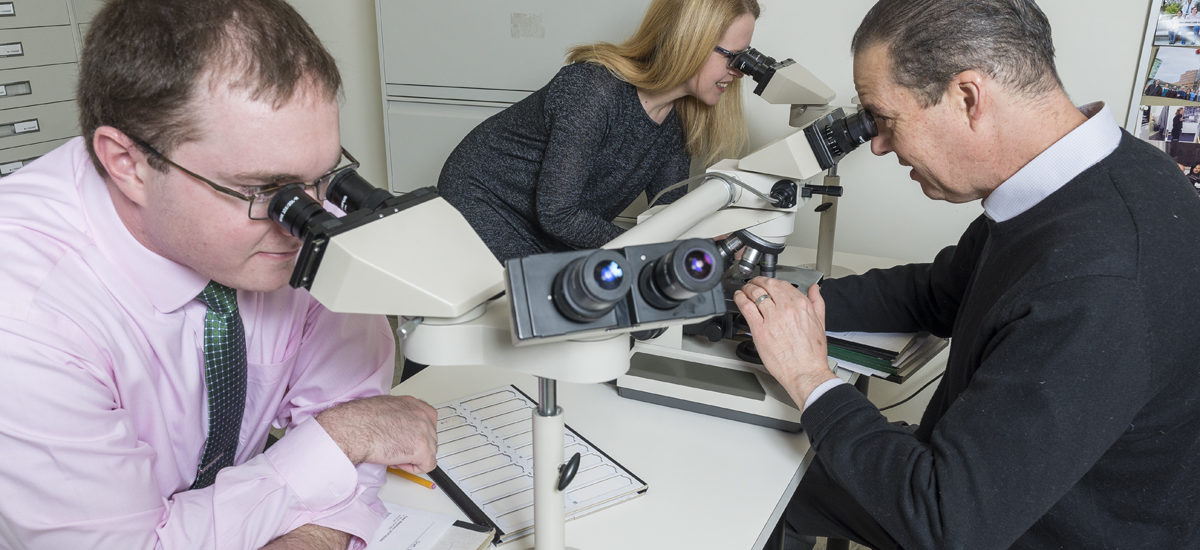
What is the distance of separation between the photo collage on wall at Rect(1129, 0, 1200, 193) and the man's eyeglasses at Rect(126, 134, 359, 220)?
207 cm

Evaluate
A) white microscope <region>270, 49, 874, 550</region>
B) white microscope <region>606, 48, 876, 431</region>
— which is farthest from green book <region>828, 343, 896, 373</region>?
white microscope <region>270, 49, 874, 550</region>

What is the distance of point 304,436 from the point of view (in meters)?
0.98

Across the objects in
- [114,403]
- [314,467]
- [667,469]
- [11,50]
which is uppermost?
[11,50]

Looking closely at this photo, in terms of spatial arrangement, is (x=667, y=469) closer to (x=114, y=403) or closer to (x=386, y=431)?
(x=386, y=431)

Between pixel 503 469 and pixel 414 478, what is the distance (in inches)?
4.9

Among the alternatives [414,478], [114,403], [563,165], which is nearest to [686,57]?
[563,165]

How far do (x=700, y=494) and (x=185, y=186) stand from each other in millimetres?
744

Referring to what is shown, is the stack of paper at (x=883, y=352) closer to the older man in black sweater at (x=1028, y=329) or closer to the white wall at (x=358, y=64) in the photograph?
the older man in black sweater at (x=1028, y=329)

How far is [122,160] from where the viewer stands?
0.88 m

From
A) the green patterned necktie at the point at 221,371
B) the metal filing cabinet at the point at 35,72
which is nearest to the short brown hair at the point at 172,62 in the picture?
the green patterned necktie at the point at 221,371

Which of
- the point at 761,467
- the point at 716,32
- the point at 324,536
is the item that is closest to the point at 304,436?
the point at 324,536

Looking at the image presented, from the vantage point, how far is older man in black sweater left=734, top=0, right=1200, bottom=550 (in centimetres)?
95

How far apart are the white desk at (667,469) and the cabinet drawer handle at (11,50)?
116 inches

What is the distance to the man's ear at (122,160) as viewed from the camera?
87 cm
